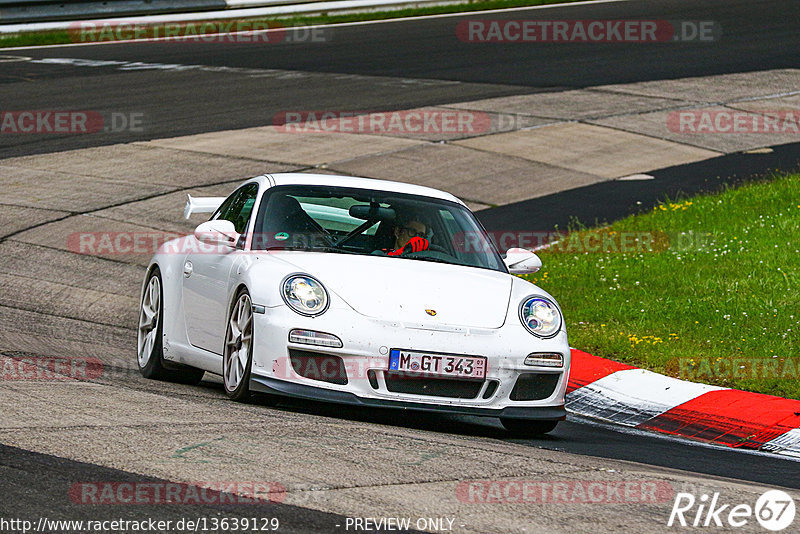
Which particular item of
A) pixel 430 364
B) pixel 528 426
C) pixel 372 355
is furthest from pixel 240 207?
pixel 528 426

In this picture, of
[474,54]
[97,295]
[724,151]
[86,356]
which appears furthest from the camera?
[474,54]

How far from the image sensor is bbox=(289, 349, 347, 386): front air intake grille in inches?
259

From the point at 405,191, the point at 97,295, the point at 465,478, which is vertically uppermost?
the point at 405,191

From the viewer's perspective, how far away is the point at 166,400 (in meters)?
6.69

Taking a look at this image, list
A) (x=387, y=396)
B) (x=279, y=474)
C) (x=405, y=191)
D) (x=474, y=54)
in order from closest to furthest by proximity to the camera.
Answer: (x=279, y=474), (x=387, y=396), (x=405, y=191), (x=474, y=54)

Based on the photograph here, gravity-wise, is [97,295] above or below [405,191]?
below


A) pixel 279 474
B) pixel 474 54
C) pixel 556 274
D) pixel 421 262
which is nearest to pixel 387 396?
pixel 421 262

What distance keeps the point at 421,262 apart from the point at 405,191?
3.04 ft

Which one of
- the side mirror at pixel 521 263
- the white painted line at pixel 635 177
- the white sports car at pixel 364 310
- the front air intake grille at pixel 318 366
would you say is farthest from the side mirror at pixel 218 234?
the white painted line at pixel 635 177

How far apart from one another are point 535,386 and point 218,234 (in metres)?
2.14

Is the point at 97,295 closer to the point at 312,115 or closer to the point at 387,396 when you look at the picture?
the point at 387,396

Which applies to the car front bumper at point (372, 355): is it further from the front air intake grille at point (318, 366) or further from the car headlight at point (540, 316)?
the car headlight at point (540, 316)

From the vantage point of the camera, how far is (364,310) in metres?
6.68

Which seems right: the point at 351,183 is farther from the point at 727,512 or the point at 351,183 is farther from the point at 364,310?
the point at 727,512
